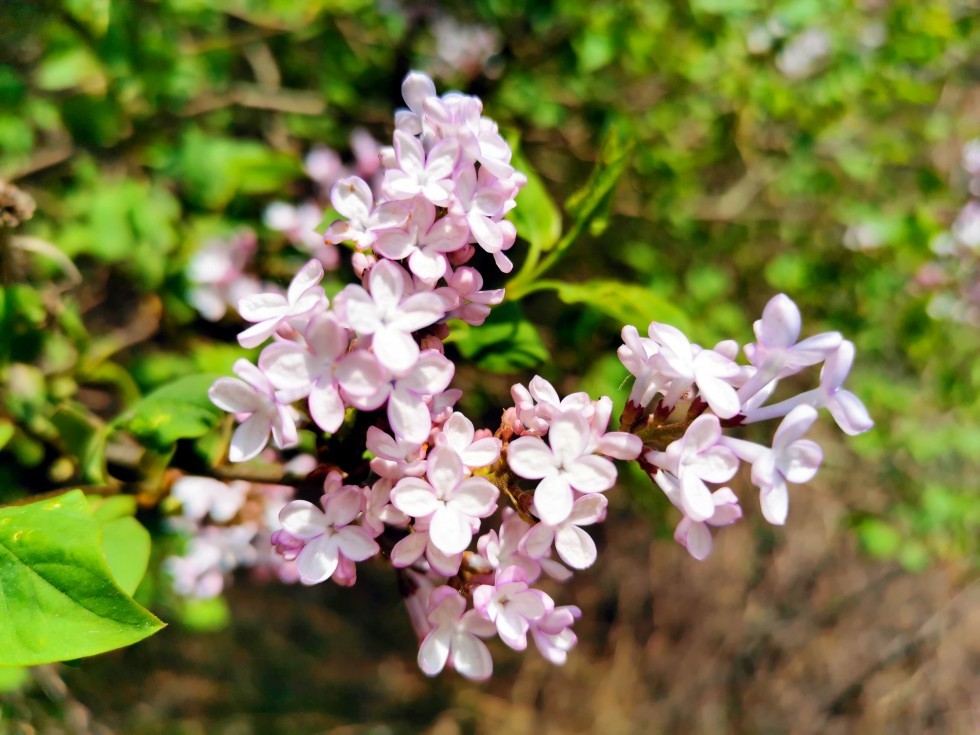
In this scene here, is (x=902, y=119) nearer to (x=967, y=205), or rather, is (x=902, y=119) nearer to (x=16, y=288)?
(x=967, y=205)

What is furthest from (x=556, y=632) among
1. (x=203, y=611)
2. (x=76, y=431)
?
(x=203, y=611)

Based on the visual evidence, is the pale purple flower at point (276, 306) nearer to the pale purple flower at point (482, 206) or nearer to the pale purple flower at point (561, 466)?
the pale purple flower at point (482, 206)

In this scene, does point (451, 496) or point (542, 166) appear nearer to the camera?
point (451, 496)

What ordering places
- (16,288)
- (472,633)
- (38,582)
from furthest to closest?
(16,288), (472,633), (38,582)

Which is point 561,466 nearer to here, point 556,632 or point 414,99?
point 556,632

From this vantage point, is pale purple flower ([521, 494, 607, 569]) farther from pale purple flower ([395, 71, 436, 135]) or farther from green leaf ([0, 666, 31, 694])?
green leaf ([0, 666, 31, 694])

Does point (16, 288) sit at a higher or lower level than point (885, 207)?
higher

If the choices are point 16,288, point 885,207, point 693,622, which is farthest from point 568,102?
point 693,622

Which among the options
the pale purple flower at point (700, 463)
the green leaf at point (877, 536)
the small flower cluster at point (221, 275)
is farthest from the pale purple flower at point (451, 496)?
the green leaf at point (877, 536)
